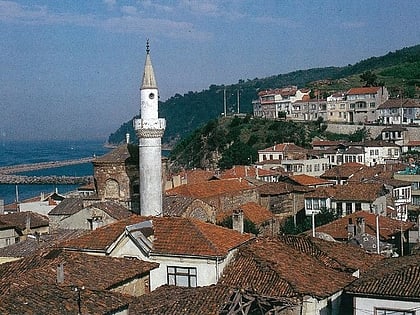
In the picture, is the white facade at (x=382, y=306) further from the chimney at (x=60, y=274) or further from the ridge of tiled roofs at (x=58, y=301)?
the chimney at (x=60, y=274)

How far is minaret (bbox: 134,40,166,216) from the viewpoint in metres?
29.0

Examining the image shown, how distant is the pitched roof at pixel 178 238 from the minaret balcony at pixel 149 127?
8206 mm

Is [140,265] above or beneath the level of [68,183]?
above

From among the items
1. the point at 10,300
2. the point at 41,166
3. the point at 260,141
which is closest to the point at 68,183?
the point at 260,141

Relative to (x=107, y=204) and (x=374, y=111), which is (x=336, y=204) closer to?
(x=107, y=204)

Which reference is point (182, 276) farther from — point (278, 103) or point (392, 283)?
point (278, 103)

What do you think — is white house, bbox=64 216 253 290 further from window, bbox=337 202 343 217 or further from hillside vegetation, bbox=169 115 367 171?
hillside vegetation, bbox=169 115 367 171

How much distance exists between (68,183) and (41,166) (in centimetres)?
7164

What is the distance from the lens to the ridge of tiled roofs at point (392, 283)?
14508 mm

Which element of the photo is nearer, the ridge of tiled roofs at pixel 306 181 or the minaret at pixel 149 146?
the minaret at pixel 149 146

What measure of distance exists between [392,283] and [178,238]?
22.6ft

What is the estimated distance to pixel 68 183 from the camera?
113 m

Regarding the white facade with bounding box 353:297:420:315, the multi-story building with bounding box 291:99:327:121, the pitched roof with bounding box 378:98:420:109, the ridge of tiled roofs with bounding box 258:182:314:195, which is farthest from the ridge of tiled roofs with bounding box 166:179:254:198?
the multi-story building with bounding box 291:99:327:121

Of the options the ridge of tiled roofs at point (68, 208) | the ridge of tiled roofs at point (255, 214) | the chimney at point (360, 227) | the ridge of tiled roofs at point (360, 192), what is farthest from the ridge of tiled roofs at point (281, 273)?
the ridge of tiled roofs at point (360, 192)
